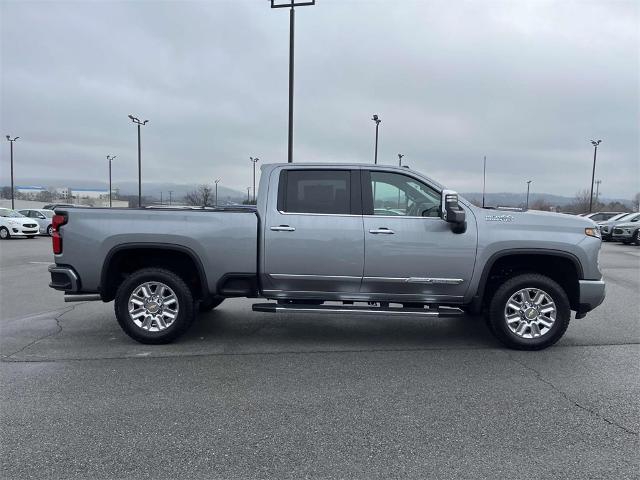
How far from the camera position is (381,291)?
552 centimetres

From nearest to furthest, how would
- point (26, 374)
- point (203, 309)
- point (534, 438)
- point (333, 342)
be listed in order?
point (534, 438)
point (26, 374)
point (333, 342)
point (203, 309)

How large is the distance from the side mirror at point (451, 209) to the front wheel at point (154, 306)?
303 cm

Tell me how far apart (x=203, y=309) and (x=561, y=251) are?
4.92 meters

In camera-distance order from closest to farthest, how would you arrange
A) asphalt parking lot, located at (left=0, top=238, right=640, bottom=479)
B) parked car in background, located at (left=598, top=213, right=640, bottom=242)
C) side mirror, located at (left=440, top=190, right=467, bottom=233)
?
asphalt parking lot, located at (left=0, top=238, right=640, bottom=479), side mirror, located at (left=440, top=190, right=467, bottom=233), parked car in background, located at (left=598, top=213, right=640, bottom=242)

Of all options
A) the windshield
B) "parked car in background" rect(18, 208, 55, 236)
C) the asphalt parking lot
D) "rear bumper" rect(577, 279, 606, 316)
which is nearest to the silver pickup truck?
"rear bumper" rect(577, 279, 606, 316)

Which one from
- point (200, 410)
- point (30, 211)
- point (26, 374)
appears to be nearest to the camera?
point (200, 410)

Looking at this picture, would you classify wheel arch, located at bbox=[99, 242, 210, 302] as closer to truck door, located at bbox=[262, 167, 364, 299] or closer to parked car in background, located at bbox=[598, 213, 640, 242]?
truck door, located at bbox=[262, 167, 364, 299]

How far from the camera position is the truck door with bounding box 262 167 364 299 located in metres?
5.43

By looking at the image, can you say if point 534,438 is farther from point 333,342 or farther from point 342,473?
point 333,342

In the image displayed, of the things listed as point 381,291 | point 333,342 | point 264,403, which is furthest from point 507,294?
point 264,403

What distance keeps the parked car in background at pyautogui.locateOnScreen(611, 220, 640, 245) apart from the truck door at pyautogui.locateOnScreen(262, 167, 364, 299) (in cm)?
2187

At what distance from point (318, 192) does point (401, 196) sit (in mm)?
961

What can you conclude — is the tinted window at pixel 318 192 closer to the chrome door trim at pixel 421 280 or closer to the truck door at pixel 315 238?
the truck door at pixel 315 238

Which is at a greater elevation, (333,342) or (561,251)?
(561,251)
